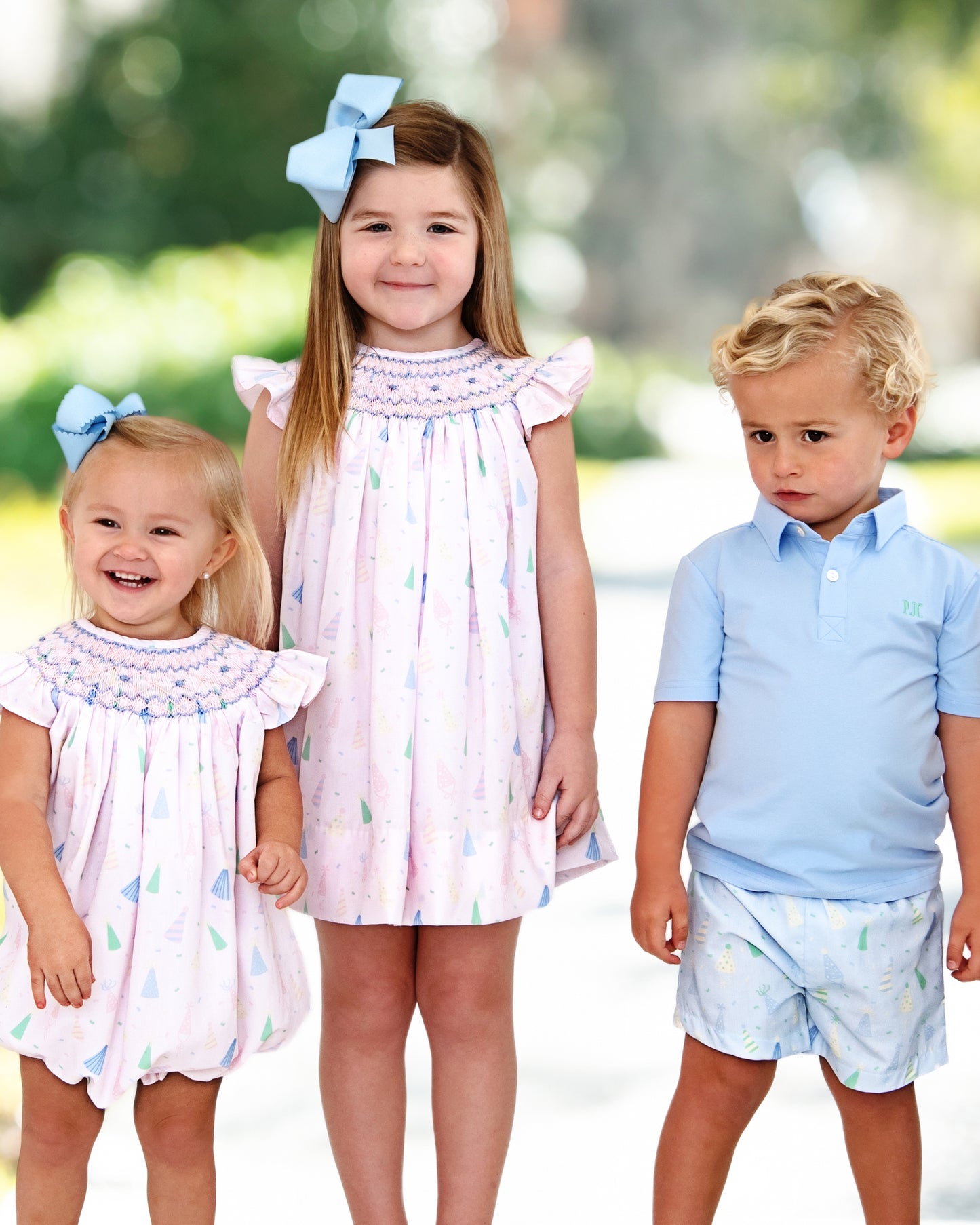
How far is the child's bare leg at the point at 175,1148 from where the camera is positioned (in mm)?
1455

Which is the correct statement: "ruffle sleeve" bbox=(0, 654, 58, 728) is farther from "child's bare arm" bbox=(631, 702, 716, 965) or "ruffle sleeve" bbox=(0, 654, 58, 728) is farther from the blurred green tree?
the blurred green tree

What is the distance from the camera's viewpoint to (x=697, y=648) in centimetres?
152

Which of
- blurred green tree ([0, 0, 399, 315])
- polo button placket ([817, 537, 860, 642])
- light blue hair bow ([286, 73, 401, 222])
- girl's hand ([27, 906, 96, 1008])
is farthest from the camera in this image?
blurred green tree ([0, 0, 399, 315])

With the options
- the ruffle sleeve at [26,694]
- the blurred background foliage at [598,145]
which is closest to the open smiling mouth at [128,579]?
the ruffle sleeve at [26,694]

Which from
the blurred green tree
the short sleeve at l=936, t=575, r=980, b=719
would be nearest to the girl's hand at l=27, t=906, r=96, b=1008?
the short sleeve at l=936, t=575, r=980, b=719

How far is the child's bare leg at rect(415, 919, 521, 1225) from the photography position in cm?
164

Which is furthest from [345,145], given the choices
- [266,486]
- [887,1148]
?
[887,1148]

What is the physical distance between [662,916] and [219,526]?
0.61m

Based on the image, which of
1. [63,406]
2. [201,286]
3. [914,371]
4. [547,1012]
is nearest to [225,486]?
[63,406]

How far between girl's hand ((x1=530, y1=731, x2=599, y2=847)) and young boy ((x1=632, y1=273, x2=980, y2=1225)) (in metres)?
0.14

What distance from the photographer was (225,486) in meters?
1.50

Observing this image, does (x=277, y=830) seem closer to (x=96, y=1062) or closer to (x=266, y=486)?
(x=96, y=1062)

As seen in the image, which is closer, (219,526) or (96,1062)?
(96,1062)

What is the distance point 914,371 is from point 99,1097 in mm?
1075
